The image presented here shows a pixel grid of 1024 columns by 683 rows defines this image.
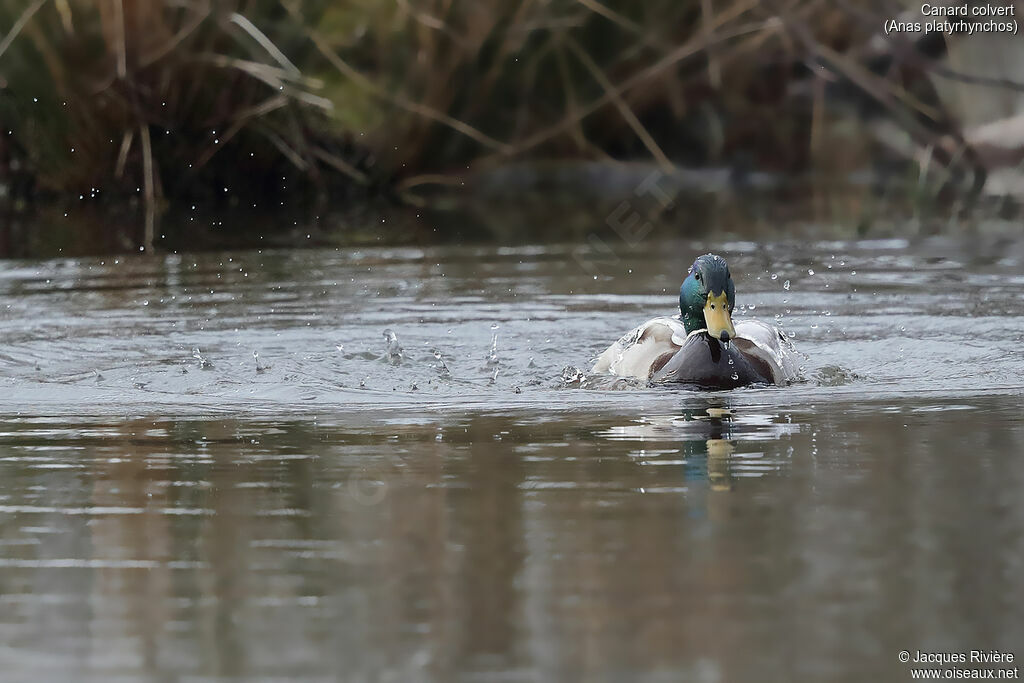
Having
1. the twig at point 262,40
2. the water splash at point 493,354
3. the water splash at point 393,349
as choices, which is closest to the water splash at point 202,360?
the water splash at point 393,349

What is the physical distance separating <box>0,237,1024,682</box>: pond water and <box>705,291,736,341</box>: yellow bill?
29cm

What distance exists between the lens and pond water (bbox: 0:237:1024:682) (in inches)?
141

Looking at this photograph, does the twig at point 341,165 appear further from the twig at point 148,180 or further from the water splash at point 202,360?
the water splash at point 202,360

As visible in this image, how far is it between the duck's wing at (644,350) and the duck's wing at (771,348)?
27 centimetres

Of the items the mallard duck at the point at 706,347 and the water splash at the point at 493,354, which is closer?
the mallard duck at the point at 706,347

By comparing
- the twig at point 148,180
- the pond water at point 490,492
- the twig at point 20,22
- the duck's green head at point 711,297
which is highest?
the twig at point 20,22

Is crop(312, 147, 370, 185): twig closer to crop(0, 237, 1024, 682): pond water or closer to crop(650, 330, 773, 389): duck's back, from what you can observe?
crop(0, 237, 1024, 682): pond water

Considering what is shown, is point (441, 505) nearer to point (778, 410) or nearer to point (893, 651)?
point (893, 651)

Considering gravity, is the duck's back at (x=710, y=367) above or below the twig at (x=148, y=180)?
below

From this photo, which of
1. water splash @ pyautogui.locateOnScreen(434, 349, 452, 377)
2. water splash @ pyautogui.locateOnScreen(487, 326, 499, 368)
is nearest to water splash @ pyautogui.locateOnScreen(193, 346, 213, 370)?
water splash @ pyautogui.locateOnScreen(434, 349, 452, 377)

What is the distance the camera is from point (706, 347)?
7.49m

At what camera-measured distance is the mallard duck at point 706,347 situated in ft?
24.3

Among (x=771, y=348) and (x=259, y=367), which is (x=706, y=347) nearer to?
(x=771, y=348)

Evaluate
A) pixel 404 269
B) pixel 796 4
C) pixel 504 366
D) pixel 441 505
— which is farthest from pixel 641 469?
pixel 796 4
